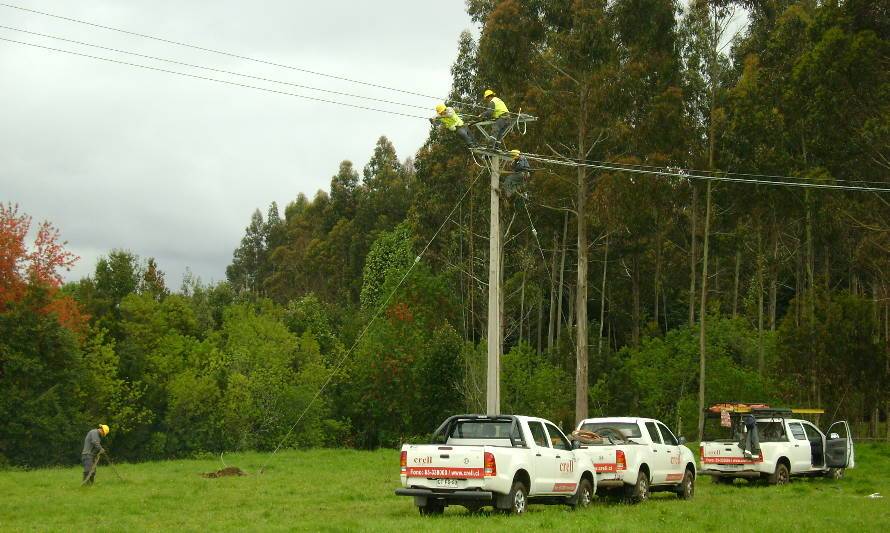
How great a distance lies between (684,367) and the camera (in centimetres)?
5166

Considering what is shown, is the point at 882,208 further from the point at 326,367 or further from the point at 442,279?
the point at 326,367

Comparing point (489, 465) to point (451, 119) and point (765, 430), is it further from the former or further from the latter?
point (765, 430)

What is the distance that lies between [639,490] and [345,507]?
5923 mm

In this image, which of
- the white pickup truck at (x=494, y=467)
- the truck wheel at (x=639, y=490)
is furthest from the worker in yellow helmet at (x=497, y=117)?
the truck wheel at (x=639, y=490)

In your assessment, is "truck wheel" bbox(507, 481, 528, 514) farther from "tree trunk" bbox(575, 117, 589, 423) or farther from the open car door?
"tree trunk" bbox(575, 117, 589, 423)

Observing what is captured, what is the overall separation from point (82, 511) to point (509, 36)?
83.3 feet

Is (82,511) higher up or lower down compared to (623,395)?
lower down

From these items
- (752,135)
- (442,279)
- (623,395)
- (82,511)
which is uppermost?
(752,135)

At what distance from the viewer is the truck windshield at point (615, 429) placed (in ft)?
73.0

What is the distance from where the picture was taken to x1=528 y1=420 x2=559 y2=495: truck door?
18.3 meters

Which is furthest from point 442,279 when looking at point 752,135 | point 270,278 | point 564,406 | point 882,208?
point 270,278

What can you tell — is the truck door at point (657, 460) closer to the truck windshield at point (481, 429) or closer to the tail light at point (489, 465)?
the truck windshield at point (481, 429)

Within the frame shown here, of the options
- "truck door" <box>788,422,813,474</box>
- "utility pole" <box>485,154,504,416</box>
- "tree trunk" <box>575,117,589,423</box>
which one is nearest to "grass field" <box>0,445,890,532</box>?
"truck door" <box>788,422,813,474</box>

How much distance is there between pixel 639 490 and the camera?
2150 cm
